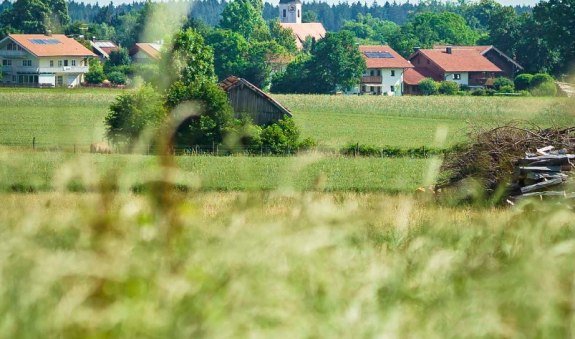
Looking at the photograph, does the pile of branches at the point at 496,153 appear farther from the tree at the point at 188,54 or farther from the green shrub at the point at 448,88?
the green shrub at the point at 448,88

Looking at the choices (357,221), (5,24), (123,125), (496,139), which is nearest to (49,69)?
(5,24)

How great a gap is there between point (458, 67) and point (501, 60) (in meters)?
4.61

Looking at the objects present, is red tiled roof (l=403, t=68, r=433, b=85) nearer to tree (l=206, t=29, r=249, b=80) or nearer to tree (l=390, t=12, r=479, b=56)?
tree (l=390, t=12, r=479, b=56)

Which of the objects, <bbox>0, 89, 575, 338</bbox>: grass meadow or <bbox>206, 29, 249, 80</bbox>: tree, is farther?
<bbox>206, 29, 249, 80</bbox>: tree

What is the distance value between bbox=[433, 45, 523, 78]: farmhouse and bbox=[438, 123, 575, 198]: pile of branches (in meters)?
81.9

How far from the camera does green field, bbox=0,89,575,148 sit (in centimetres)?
4266

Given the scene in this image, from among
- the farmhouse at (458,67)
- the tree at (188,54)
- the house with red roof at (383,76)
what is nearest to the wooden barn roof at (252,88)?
the tree at (188,54)

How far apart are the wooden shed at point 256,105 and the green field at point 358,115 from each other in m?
2.08

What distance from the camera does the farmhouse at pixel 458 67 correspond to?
102 m

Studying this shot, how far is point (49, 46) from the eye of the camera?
96.8 m

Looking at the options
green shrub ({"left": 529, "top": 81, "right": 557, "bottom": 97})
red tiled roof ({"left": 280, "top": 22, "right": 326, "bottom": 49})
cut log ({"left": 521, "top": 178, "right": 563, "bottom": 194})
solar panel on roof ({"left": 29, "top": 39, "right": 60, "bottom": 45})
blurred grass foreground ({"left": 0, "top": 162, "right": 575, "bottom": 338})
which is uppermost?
red tiled roof ({"left": 280, "top": 22, "right": 326, "bottom": 49})

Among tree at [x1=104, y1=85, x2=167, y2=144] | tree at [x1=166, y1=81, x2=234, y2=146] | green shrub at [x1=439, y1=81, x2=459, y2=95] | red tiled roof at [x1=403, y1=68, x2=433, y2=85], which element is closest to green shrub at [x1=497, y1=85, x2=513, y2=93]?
green shrub at [x1=439, y1=81, x2=459, y2=95]

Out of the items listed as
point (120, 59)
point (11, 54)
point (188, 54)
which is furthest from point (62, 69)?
point (188, 54)

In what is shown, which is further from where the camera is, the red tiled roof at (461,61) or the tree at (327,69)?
the red tiled roof at (461,61)
